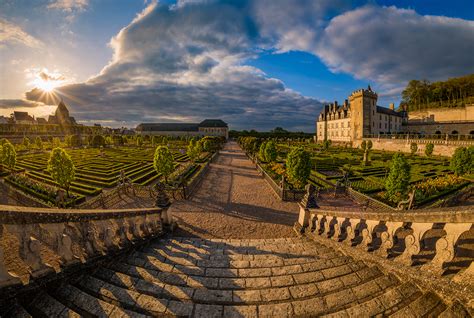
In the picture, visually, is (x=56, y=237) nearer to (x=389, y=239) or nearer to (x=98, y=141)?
(x=389, y=239)

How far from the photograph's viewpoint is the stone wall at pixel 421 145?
3847 cm

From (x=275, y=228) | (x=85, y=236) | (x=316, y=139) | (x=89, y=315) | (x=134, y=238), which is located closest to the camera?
(x=89, y=315)

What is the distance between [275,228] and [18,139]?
104 m

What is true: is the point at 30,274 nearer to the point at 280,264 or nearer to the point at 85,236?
the point at 85,236

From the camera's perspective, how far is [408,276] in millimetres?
3277

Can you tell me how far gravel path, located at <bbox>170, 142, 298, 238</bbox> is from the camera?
10.6 meters

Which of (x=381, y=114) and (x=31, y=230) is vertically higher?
(x=381, y=114)

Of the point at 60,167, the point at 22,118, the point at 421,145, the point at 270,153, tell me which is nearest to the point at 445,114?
the point at 421,145

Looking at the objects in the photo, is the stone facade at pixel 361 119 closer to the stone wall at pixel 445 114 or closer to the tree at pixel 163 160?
the stone wall at pixel 445 114

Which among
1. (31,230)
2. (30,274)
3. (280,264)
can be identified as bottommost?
(280,264)

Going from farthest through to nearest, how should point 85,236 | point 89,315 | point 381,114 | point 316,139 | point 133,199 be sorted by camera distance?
point 316,139
point 381,114
point 133,199
point 85,236
point 89,315

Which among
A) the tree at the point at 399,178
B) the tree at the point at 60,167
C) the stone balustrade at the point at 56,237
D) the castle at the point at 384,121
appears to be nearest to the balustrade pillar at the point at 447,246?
the stone balustrade at the point at 56,237

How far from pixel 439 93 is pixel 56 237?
4035 inches

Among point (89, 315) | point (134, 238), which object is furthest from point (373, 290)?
point (134, 238)
